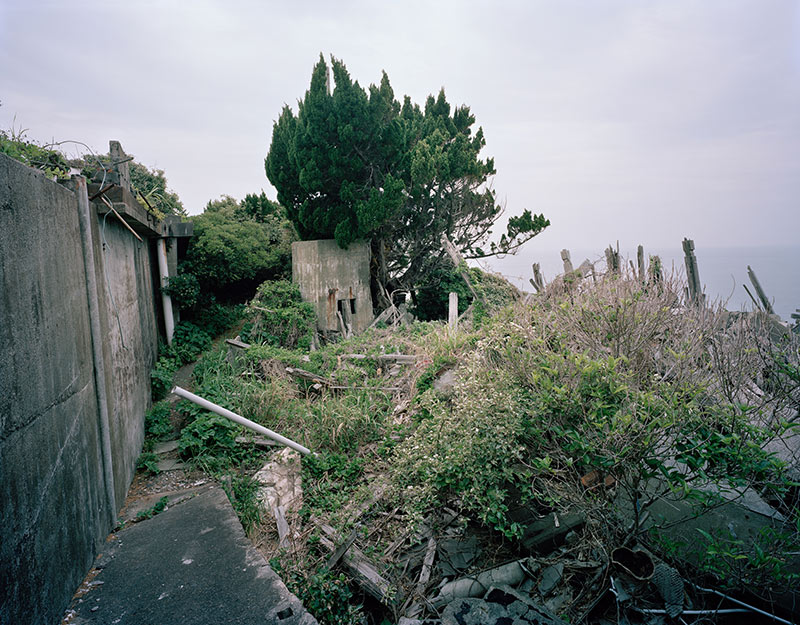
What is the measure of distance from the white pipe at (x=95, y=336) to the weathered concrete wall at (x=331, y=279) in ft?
27.3

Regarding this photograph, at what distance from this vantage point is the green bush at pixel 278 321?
976 cm

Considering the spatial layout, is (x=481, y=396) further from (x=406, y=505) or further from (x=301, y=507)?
(x=301, y=507)

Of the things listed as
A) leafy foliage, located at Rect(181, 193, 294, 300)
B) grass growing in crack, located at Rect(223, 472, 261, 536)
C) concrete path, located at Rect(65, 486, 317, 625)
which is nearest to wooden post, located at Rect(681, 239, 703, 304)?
grass growing in crack, located at Rect(223, 472, 261, 536)

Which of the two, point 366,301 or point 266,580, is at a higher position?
point 366,301

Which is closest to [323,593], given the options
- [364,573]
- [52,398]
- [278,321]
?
[364,573]

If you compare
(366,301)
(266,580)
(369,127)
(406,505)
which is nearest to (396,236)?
(366,301)

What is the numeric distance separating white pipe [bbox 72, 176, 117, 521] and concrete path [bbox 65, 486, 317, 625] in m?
0.49

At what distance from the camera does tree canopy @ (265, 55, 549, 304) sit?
11.4m

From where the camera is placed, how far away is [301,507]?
4367 millimetres

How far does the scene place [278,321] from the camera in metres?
10.1

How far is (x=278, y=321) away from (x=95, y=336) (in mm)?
6868

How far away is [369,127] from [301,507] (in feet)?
32.4

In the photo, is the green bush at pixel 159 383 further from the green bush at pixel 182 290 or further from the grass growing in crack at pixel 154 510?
the grass growing in crack at pixel 154 510

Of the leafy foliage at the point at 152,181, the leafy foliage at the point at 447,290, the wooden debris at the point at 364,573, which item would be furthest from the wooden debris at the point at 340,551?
the leafy foliage at the point at 152,181
